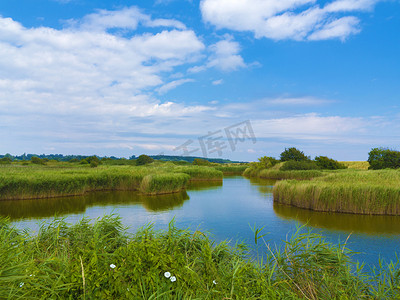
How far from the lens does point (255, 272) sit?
3.88 m

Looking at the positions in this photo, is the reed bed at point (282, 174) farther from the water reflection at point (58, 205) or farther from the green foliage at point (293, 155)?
the water reflection at point (58, 205)

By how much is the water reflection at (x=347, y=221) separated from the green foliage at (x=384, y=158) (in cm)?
2308

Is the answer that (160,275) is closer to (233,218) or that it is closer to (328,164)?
(233,218)

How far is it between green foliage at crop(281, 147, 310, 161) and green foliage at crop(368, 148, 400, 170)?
1087 cm

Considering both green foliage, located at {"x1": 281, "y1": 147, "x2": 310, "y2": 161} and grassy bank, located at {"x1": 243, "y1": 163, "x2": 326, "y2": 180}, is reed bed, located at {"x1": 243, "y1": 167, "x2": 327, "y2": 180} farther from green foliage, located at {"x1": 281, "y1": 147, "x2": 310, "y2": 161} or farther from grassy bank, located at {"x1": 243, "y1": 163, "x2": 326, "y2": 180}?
green foliage, located at {"x1": 281, "y1": 147, "x2": 310, "y2": 161}

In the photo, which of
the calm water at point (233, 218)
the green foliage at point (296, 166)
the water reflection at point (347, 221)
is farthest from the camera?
the green foliage at point (296, 166)

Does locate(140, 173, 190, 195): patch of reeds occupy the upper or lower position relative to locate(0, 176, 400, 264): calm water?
upper

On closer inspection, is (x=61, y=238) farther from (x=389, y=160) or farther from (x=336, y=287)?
(x=389, y=160)

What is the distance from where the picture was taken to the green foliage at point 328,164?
39562mm

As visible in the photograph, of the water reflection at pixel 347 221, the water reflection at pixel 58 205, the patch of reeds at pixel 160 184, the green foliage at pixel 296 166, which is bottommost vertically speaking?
the water reflection at pixel 58 205

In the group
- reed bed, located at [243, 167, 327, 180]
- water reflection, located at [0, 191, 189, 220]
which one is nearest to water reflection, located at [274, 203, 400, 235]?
water reflection, located at [0, 191, 189, 220]

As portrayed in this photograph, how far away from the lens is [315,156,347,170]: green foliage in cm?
3956

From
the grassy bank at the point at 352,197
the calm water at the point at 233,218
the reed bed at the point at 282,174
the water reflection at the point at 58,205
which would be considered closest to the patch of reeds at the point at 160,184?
the water reflection at the point at 58,205

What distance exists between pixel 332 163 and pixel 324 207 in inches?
1204
